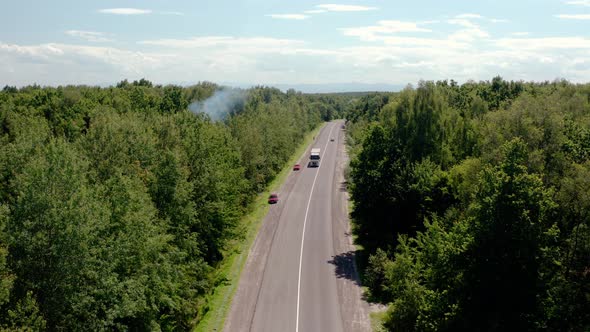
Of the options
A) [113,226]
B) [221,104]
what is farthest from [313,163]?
[113,226]

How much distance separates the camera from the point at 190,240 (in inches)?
1436

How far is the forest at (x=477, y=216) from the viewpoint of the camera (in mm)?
24609

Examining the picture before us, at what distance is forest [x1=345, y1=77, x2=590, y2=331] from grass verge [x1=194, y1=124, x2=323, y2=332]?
39.3ft

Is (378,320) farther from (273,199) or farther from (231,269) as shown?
(273,199)

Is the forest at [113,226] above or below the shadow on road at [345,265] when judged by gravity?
above

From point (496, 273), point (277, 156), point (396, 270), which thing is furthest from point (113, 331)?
point (277, 156)

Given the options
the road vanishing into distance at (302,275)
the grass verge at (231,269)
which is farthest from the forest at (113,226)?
the road vanishing into distance at (302,275)

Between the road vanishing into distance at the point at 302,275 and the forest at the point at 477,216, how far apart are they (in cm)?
265

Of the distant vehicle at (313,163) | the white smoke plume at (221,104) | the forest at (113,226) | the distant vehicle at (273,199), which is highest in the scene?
the white smoke plume at (221,104)

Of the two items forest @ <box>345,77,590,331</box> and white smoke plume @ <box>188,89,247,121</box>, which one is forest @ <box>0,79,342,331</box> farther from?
white smoke plume @ <box>188,89,247,121</box>

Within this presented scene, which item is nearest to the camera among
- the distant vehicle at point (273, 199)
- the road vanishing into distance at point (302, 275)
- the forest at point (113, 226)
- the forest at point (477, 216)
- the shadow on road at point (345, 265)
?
the forest at point (113, 226)

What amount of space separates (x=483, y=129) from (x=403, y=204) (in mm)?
10025

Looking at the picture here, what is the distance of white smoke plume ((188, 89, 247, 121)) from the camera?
99062mm

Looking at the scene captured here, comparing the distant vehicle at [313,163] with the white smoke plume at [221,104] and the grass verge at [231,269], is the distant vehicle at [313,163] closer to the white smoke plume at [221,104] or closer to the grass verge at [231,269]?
the white smoke plume at [221,104]
